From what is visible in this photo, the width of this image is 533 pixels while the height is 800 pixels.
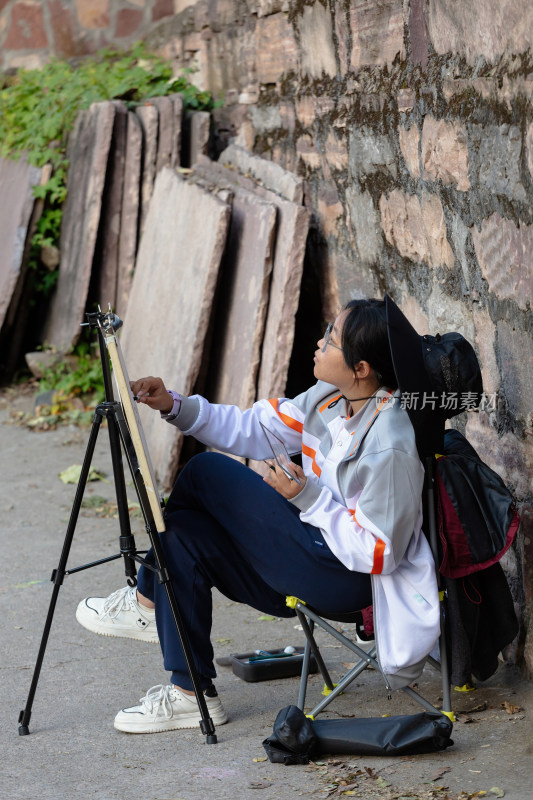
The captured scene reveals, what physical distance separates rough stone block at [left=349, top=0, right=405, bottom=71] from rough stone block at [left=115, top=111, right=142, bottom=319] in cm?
281

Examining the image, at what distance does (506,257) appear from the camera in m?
3.04

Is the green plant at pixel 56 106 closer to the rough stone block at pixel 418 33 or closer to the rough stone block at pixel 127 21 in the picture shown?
the rough stone block at pixel 127 21

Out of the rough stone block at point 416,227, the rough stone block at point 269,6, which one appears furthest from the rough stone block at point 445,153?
the rough stone block at point 269,6

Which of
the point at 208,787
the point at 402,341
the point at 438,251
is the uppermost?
the point at 438,251

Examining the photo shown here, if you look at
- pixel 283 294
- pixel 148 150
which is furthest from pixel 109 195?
pixel 283 294

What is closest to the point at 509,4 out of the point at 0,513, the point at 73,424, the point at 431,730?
the point at 431,730

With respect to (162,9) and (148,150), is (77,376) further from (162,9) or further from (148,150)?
(162,9)

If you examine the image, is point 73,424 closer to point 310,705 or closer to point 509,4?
point 310,705

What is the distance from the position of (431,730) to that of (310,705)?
56cm

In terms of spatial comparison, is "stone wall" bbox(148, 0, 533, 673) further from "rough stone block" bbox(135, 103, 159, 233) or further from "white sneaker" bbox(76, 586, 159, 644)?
"rough stone block" bbox(135, 103, 159, 233)

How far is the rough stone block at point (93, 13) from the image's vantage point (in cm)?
891

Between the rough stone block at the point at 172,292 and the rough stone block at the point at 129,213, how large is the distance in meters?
0.38

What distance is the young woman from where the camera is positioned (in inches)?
105

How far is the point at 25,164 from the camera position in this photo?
7.40 metres
